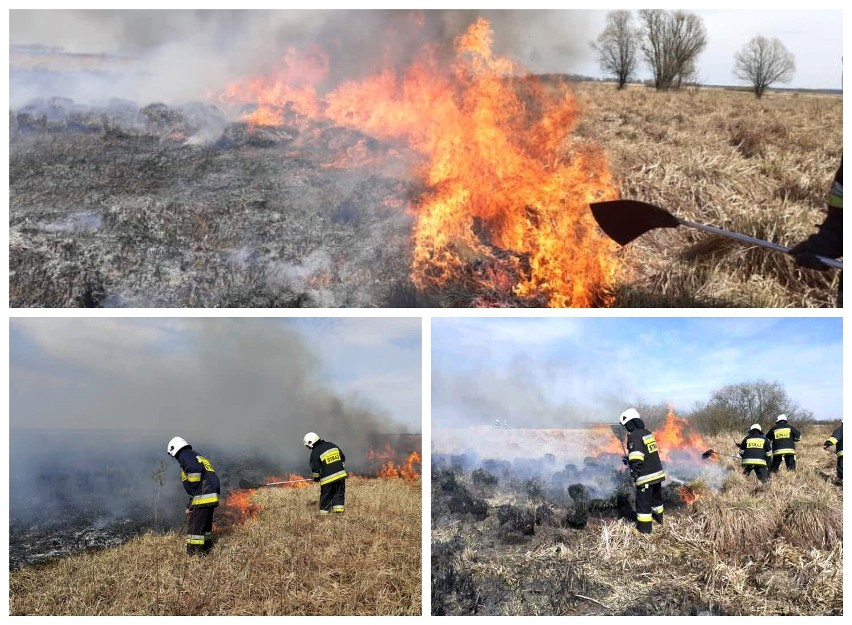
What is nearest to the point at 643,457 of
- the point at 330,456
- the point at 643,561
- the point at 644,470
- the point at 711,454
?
the point at 644,470

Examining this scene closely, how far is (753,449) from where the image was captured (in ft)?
24.0

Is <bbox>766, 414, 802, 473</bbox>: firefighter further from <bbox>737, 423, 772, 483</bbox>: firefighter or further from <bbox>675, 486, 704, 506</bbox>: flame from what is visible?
<bbox>675, 486, 704, 506</bbox>: flame

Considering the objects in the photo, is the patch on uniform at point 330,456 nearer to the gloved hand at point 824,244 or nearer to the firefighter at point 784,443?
the firefighter at point 784,443

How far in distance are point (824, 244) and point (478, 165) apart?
345cm

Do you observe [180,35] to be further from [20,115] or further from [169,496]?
[169,496]

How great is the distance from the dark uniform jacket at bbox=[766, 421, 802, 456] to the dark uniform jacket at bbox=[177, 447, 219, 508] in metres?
5.06

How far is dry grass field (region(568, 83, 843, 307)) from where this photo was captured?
7.64 m

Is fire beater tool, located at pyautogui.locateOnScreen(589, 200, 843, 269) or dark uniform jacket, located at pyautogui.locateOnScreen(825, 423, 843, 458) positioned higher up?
fire beater tool, located at pyautogui.locateOnScreen(589, 200, 843, 269)

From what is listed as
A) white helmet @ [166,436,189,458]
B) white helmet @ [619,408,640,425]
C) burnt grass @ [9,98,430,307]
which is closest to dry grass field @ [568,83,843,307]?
white helmet @ [619,408,640,425]

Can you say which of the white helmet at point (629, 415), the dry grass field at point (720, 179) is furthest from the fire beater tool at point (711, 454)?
the dry grass field at point (720, 179)

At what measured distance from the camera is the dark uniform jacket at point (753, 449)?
23.9 ft

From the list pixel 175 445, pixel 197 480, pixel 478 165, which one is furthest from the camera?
pixel 478 165

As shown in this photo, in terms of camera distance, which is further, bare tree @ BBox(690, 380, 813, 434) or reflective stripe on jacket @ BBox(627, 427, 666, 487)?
bare tree @ BBox(690, 380, 813, 434)

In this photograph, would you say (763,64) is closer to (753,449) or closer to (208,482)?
(753,449)
